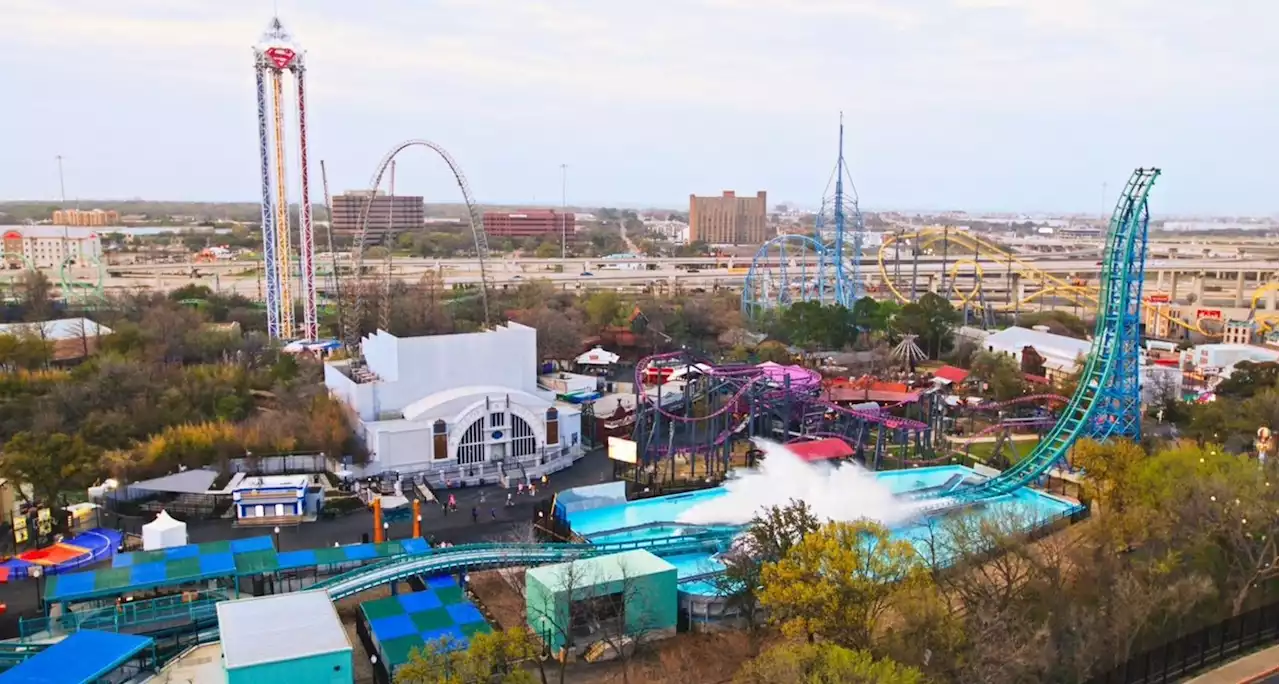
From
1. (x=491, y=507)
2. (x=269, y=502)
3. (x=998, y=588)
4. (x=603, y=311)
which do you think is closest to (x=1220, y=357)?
(x=603, y=311)

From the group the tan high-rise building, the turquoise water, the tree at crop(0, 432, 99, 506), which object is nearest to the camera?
the turquoise water

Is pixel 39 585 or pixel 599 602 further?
pixel 39 585

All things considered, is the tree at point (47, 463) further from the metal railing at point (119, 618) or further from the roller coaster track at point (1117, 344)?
the roller coaster track at point (1117, 344)

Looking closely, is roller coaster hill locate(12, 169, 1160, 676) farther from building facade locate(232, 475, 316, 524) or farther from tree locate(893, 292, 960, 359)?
tree locate(893, 292, 960, 359)

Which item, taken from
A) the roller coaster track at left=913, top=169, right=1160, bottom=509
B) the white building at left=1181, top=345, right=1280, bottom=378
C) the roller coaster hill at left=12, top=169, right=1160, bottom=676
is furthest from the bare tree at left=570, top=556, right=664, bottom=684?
the white building at left=1181, top=345, right=1280, bottom=378

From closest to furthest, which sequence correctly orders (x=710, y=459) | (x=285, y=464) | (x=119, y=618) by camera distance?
(x=119, y=618)
(x=285, y=464)
(x=710, y=459)

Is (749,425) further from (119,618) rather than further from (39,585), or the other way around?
(39,585)

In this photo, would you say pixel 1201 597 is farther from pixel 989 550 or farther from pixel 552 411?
pixel 552 411

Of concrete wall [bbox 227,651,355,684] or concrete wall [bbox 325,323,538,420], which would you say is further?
concrete wall [bbox 325,323,538,420]
